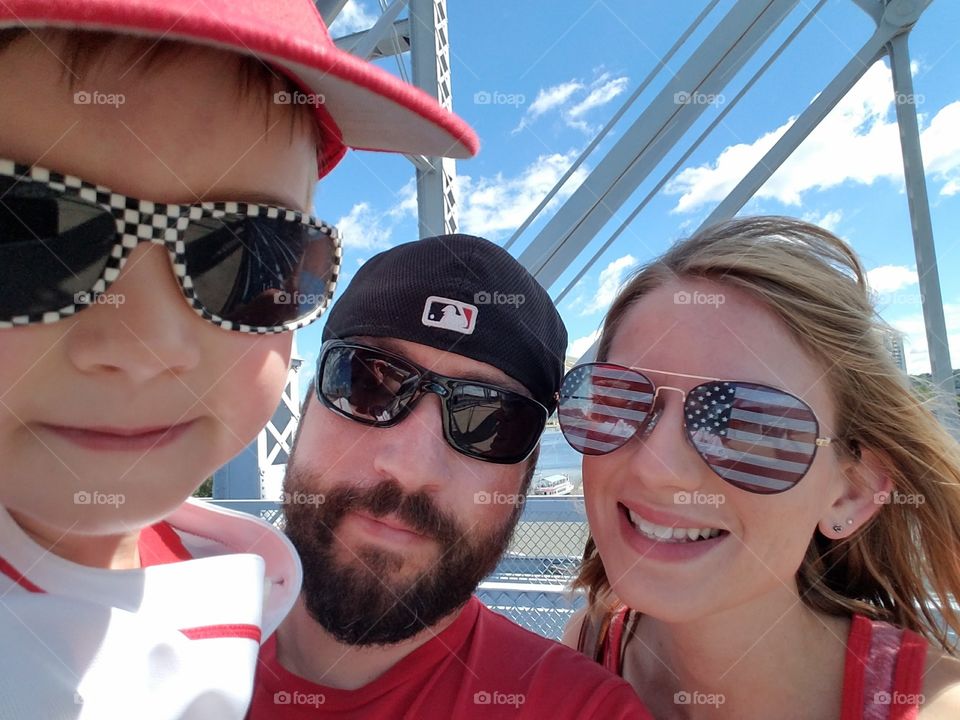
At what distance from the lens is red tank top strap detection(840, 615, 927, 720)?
1.12 meters

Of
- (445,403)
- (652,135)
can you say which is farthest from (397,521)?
(652,135)

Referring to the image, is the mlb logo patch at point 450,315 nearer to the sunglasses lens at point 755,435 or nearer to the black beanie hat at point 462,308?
the black beanie hat at point 462,308

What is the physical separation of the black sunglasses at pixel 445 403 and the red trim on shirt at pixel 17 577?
0.69 m

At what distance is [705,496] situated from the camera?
1.18 metres

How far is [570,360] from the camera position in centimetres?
164

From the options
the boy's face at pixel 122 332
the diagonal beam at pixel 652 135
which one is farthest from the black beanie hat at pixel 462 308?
the diagonal beam at pixel 652 135

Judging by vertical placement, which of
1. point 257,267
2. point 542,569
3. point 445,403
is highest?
point 257,267

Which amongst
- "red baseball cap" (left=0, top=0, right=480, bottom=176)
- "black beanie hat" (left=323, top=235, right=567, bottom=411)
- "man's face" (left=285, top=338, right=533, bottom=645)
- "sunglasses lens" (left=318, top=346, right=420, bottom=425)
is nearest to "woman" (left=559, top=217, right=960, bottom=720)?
"black beanie hat" (left=323, top=235, right=567, bottom=411)

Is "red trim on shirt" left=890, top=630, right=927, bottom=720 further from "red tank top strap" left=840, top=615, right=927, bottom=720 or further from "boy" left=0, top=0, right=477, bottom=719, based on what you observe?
"boy" left=0, top=0, right=477, bottom=719

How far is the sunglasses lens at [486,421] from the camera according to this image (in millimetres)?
Result: 1268

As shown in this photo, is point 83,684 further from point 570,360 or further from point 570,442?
point 570,360

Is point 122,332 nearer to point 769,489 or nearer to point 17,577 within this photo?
point 17,577

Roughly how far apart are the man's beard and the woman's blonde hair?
0.58 meters

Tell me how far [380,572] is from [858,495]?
40.4 inches
